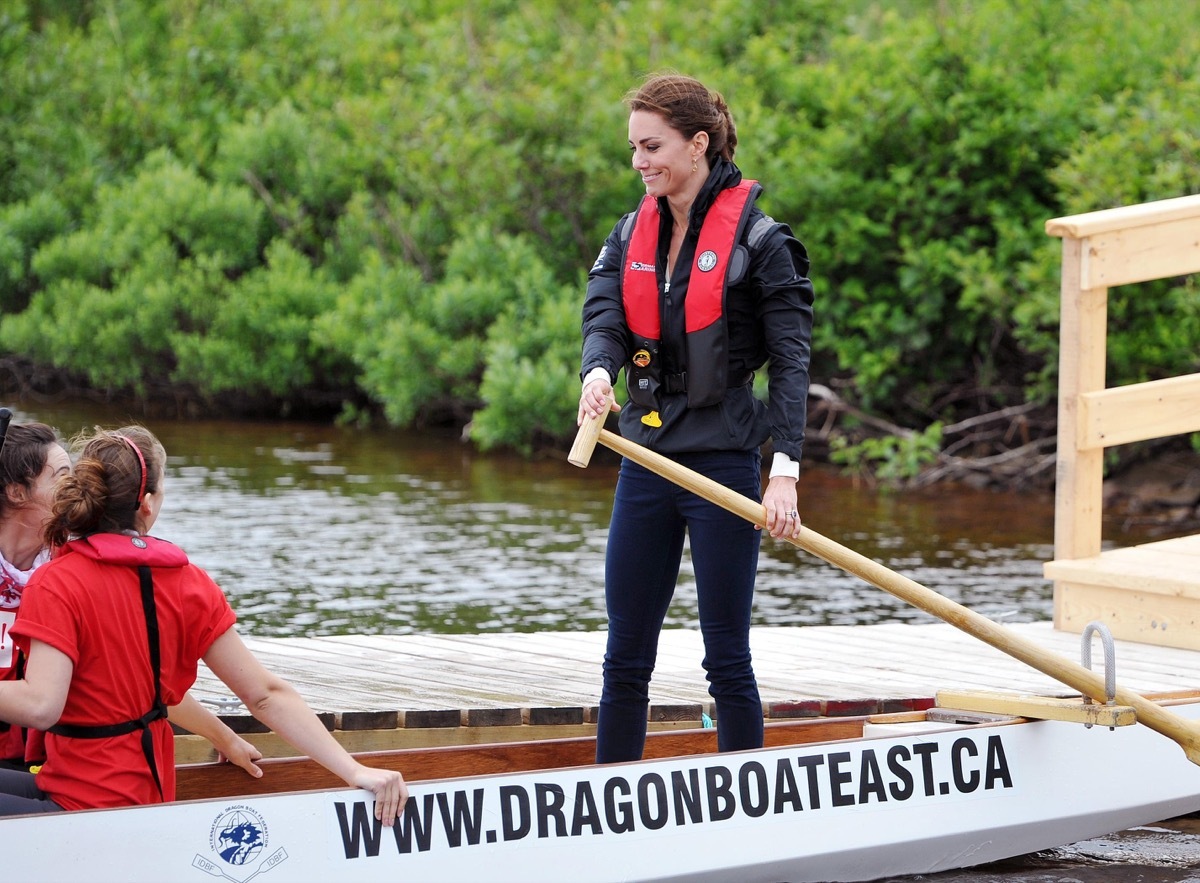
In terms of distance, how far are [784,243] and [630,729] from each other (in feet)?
3.95

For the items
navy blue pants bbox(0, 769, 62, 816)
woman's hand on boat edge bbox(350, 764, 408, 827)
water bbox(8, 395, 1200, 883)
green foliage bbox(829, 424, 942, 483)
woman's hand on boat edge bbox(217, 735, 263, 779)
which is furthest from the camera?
green foliage bbox(829, 424, 942, 483)

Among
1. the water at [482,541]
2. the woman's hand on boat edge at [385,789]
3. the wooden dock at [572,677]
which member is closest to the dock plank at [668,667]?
the wooden dock at [572,677]

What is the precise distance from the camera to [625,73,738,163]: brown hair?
3590 millimetres

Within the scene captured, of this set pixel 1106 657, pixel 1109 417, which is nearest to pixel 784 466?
pixel 1106 657

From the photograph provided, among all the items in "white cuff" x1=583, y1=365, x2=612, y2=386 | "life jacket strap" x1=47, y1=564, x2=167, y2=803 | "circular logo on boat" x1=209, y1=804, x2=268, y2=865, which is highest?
"white cuff" x1=583, y1=365, x2=612, y2=386

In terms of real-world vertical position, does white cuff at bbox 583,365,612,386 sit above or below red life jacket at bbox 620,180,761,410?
below

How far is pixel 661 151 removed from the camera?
11.9 ft

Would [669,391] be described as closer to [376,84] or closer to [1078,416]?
[1078,416]

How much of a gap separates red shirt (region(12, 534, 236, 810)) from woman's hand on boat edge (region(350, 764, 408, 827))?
0.40 meters

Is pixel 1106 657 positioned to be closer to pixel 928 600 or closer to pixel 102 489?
pixel 928 600

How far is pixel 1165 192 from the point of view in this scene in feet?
35.0

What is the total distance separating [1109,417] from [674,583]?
2533mm

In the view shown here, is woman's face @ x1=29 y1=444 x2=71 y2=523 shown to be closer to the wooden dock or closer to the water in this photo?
the wooden dock

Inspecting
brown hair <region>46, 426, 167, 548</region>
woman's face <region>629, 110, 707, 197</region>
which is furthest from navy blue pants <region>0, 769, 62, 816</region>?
woman's face <region>629, 110, 707, 197</region>
